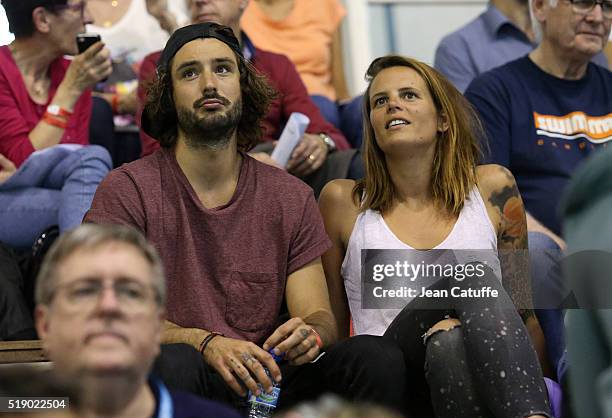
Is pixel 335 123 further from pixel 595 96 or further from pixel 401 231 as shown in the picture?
pixel 401 231

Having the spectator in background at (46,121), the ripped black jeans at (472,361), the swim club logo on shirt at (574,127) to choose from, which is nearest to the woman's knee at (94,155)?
the spectator in background at (46,121)

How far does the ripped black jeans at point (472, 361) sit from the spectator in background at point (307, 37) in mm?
→ 1614

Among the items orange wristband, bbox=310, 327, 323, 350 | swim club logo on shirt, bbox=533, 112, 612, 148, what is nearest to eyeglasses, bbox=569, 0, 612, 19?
swim club logo on shirt, bbox=533, 112, 612, 148

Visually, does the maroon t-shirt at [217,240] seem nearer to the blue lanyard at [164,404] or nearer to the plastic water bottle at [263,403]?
the plastic water bottle at [263,403]

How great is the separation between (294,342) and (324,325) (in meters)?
0.15

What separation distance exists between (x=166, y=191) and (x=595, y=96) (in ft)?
4.88

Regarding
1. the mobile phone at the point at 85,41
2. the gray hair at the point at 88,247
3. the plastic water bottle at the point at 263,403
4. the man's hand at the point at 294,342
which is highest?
the mobile phone at the point at 85,41

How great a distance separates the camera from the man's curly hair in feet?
8.56

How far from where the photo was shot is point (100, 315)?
1.45 metres

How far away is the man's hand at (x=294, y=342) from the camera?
7.25 feet

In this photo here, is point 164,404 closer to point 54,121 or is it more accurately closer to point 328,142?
point 54,121

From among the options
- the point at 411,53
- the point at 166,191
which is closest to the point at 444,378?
the point at 166,191

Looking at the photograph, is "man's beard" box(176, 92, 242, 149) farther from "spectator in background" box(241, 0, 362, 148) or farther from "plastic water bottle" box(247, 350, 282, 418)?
"spectator in background" box(241, 0, 362, 148)

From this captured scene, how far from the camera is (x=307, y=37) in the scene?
13.2 ft
